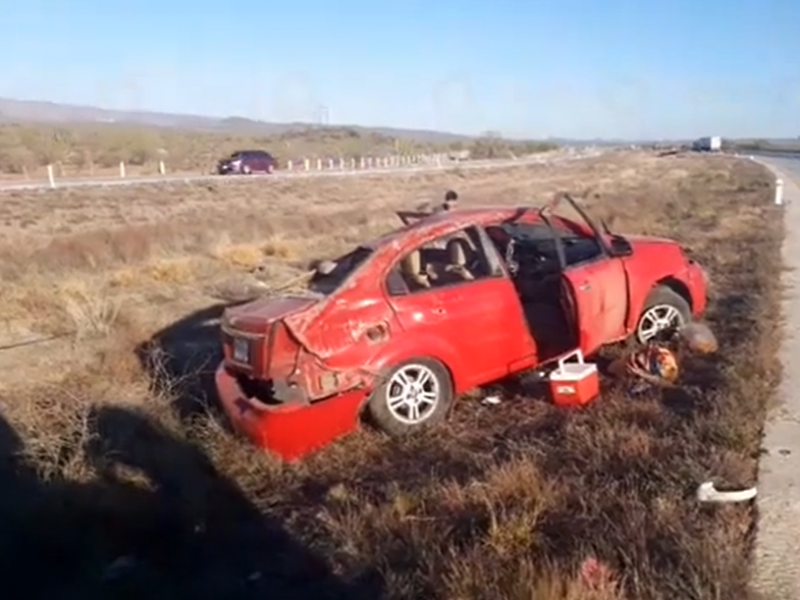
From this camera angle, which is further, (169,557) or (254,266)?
(254,266)

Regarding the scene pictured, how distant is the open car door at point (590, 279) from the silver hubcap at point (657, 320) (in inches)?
15.8

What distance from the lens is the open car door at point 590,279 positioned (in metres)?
7.02

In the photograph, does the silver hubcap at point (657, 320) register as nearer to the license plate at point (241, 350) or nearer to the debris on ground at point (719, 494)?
the debris on ground at point (719, 494)

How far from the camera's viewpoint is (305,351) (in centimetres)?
620

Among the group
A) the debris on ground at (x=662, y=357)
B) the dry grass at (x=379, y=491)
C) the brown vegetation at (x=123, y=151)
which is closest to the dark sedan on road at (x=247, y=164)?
the brown vegetation at (x=123, y=151)

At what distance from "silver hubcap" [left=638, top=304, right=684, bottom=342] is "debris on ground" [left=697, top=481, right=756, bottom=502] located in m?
3.10

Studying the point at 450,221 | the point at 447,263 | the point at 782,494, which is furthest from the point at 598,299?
the point at 782,494

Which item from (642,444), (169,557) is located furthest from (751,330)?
(169,557)

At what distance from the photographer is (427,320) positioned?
6598 mm

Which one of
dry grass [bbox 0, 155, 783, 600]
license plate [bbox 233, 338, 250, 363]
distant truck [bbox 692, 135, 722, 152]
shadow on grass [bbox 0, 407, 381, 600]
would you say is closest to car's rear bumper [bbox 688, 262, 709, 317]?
dry grass [bbox 0, 155, 783, 600]

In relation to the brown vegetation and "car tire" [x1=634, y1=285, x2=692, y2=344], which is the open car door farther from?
the brown vegetation

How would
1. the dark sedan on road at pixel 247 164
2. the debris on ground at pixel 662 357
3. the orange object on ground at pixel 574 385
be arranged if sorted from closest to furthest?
the orange object on ground at pixel 574 385 < the debris on ground at pixel 662 357 < the dark sedan on road at pixel 247 164

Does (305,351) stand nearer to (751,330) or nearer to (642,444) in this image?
(642,444)

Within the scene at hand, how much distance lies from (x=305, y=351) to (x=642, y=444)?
7.63 ft
